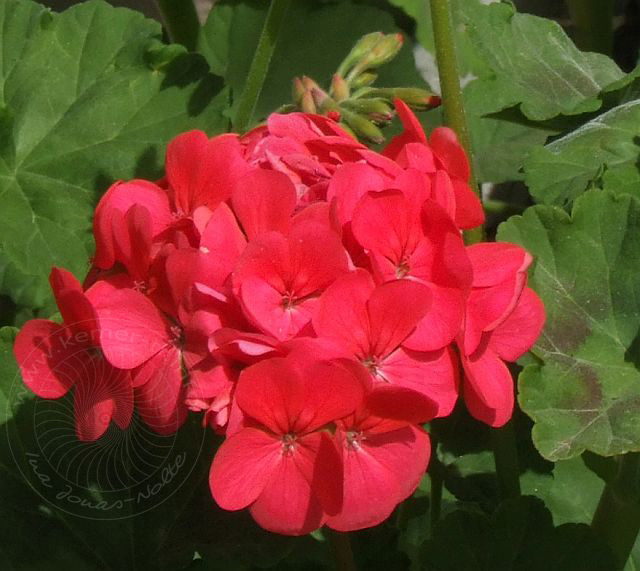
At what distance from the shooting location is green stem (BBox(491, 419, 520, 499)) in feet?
4.32

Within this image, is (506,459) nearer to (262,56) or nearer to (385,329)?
(385,329)

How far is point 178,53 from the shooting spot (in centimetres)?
172

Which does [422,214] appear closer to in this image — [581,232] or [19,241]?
[581,232]

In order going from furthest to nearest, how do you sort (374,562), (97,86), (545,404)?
(97,86) → (374,562) → (545,404)

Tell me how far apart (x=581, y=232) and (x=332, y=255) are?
50 centimetres

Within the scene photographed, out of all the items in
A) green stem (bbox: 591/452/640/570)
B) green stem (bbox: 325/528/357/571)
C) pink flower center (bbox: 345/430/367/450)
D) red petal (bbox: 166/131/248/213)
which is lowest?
green stem (bbox: 591/452/640/570)

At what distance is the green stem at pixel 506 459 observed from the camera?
51.9 inches

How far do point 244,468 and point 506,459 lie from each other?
52 centimetres

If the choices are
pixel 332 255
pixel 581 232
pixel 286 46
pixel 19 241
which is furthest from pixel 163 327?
pixel 286 46

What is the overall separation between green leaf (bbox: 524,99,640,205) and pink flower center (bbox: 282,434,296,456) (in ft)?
2.18

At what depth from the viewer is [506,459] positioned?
135 centimetres

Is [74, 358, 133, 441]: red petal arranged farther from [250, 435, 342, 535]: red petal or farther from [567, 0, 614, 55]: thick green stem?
[567, 0, 614, 55]: thick green stem

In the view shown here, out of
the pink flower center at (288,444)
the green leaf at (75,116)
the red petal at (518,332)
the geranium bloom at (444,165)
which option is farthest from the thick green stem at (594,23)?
the pink flower center at (288,444)

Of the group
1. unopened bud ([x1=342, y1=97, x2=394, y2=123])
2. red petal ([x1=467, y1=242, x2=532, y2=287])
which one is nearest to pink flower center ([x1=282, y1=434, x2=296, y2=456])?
red petal ([x1=467, y1=242, x2=532, y2=287])
